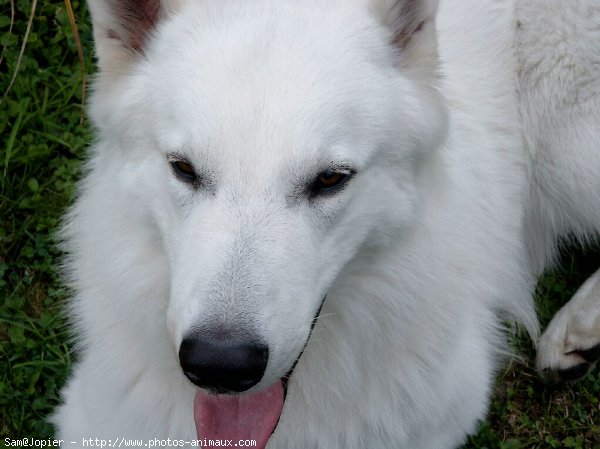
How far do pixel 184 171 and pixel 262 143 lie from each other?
0.98ft

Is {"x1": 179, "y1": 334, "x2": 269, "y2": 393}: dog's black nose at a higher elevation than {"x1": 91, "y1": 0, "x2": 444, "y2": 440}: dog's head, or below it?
below

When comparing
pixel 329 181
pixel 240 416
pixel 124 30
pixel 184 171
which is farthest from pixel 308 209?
pixel 124 30

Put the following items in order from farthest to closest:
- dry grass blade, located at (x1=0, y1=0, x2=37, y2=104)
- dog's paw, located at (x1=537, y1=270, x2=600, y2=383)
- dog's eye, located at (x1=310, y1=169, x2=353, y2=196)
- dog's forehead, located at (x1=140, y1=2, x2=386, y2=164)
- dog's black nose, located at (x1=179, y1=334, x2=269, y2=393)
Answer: dry grass blade, located at (x1=0, y1=0, x2=37, y2=104), dog's paw, located at (x1=537, y1=270, x2=600, y2=383), dog's eye, located at (x1=310, y1=169, x2=353, y2=196), dog's forehead, located at (x1=140, y1=2, x2=386, y2=164), dog's black nose, located at (x1=179, y1=334, x2=269, y2=393)

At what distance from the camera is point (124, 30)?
2.62 meters

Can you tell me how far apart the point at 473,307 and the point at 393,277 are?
0.63 metres

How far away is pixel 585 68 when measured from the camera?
3555 mm

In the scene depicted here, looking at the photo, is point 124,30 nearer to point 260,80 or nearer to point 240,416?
point 260,80

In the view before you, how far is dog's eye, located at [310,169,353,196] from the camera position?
2281 millimetres

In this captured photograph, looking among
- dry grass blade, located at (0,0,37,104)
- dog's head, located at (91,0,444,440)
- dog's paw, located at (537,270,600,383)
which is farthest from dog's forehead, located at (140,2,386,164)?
dry grass blade, located at (0,0,37,104)

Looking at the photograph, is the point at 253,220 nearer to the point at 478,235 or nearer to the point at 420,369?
the point at 420,369

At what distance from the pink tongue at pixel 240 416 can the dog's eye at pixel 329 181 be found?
680 mm

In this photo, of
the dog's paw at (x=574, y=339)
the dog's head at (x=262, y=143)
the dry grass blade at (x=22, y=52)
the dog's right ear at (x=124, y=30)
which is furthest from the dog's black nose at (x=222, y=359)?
the dry grass blade at (x=22, y=52)

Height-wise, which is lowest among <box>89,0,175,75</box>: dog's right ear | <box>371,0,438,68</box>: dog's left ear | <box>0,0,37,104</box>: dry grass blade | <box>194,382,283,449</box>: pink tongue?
<box>0,0,37,104</box>: dry grass blade

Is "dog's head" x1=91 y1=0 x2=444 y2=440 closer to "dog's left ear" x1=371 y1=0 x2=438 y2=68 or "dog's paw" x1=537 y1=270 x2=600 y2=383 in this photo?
"dog's left ear" x1=371 y1=0 x2=438 y2=68
